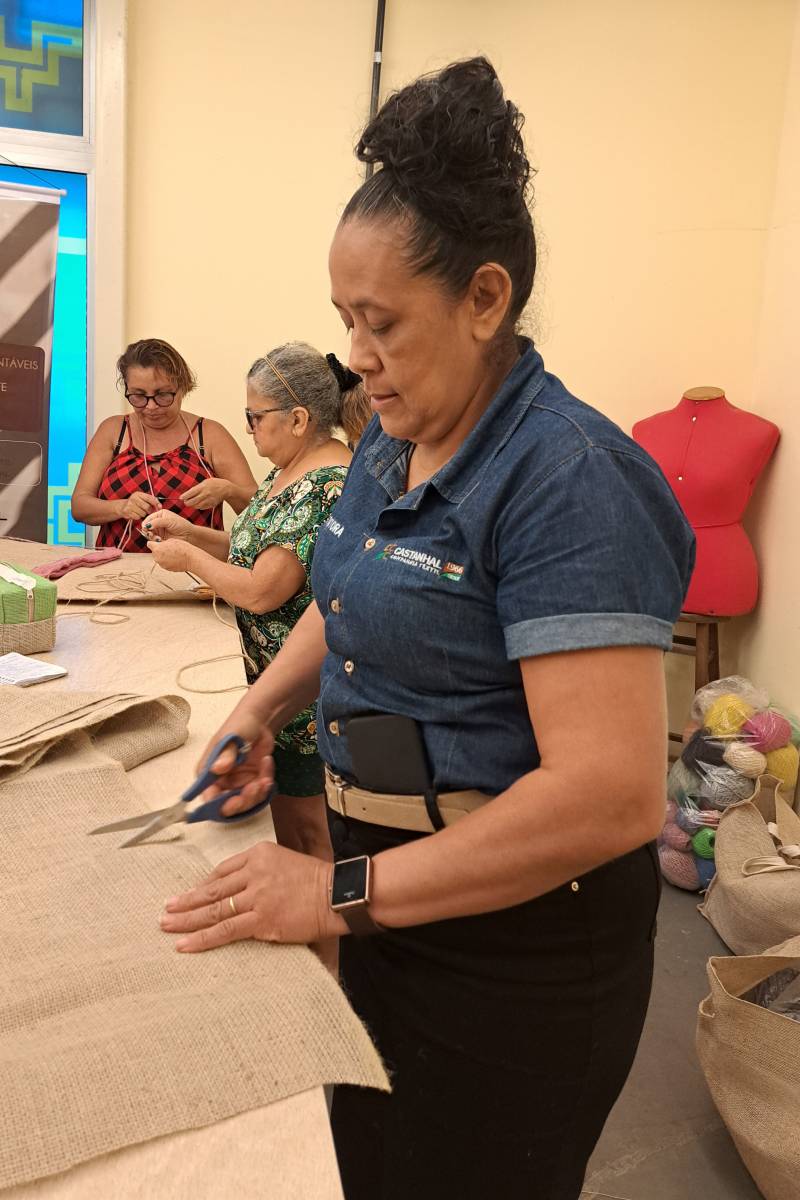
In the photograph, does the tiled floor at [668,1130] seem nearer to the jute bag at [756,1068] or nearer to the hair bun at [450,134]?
the jute bag at [756,1068]

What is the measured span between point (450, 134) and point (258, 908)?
2.30ft

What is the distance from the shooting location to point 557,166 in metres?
3.99

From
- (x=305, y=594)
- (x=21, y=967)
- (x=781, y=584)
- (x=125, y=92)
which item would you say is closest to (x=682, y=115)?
(x=781, y=584)

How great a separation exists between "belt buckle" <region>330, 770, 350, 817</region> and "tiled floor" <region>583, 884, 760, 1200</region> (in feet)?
4.53

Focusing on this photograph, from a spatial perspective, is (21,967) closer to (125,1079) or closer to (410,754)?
(125,1079)

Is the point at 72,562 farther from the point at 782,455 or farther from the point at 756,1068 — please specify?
the point at 782,455

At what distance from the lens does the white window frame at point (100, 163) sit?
3.83 m

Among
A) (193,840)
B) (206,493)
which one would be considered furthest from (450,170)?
(206,493)

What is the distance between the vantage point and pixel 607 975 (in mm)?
973

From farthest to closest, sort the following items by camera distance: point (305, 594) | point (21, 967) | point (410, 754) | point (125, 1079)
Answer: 1. point (305, 594)
2. point (410, 754)
3. point (21, 967)
4. point (125, 1079)

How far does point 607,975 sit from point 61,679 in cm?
106

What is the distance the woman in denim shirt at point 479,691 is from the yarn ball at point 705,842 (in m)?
2.23

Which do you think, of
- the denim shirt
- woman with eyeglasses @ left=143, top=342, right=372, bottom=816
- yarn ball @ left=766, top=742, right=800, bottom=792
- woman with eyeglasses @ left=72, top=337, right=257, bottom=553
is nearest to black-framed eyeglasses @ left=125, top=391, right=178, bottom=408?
woman with eyeglasses @ left=72, top=337, right=257, bottom=553

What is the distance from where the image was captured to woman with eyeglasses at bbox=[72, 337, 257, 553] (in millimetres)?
3348
